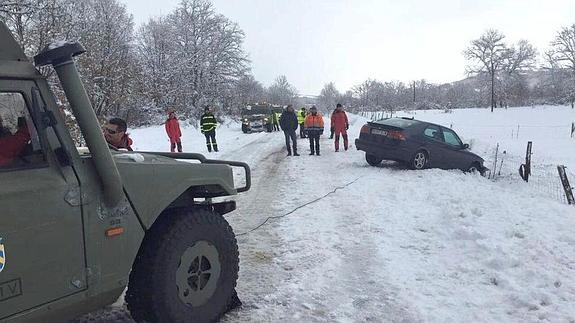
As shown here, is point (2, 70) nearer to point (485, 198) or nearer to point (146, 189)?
point (146, 189)

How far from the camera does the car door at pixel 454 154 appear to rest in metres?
12.5

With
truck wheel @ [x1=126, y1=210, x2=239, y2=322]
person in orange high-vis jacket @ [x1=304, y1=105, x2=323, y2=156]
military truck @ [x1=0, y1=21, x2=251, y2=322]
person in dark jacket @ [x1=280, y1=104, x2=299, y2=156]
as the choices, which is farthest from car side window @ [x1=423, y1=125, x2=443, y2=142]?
military truck @ [x1=0, y1=21, x2=251, y2=322]

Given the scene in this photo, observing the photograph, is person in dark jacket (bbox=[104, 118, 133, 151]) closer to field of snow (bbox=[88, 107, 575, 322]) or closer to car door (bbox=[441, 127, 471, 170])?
field of snow (bbox=[88, 107, 575, 322])

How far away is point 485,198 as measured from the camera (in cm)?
841

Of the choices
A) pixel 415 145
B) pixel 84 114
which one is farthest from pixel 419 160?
pixel 84 114

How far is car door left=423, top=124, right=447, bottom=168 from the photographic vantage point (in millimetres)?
12266

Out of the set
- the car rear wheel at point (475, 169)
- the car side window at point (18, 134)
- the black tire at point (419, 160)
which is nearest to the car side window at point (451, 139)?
Result: the car rear wheel at point (475, 169)

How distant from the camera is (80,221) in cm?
264

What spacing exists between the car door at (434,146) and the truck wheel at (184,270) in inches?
374

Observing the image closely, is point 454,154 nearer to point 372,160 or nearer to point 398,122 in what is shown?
point 398,122

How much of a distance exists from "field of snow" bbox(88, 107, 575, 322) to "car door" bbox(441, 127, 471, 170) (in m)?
1.85

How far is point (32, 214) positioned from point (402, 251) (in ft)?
14.0

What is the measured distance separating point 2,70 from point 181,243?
158 cm

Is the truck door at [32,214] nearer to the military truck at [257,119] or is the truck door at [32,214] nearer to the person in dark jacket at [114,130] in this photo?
the person in dark jacket at [114,130]
